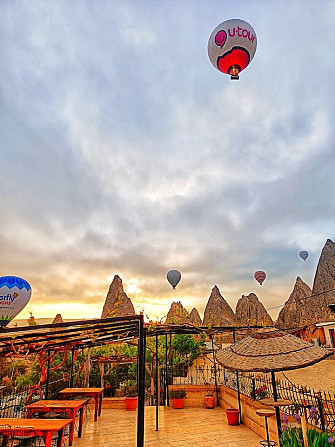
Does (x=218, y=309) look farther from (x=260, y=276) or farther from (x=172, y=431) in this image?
(x=172, y=431)

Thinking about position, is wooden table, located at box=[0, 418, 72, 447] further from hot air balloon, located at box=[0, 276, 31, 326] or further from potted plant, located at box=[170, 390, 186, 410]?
potted plant, located at box=[170, 390, 186, 410]

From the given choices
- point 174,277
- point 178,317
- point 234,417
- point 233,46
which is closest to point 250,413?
point 234,417

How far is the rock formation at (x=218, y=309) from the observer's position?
4753 centimetres

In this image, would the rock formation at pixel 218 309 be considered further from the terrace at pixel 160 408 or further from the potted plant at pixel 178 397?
the terrace at pixel 160 408

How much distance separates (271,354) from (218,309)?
47.6m

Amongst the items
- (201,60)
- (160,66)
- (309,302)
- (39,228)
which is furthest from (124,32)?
(309,302)

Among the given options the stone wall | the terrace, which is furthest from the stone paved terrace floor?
the stone wall

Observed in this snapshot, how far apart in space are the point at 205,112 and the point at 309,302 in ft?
133

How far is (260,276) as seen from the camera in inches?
1016

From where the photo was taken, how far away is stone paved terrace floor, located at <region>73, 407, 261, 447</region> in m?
6.48

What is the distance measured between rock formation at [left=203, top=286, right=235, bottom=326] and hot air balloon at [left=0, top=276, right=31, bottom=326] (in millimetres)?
41259

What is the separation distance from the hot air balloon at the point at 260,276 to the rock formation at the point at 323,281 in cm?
1769

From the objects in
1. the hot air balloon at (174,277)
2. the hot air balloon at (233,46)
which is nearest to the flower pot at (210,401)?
the hot air balloon at (174,277)

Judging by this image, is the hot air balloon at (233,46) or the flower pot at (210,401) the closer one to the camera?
the hot air balloon at (233,46)
